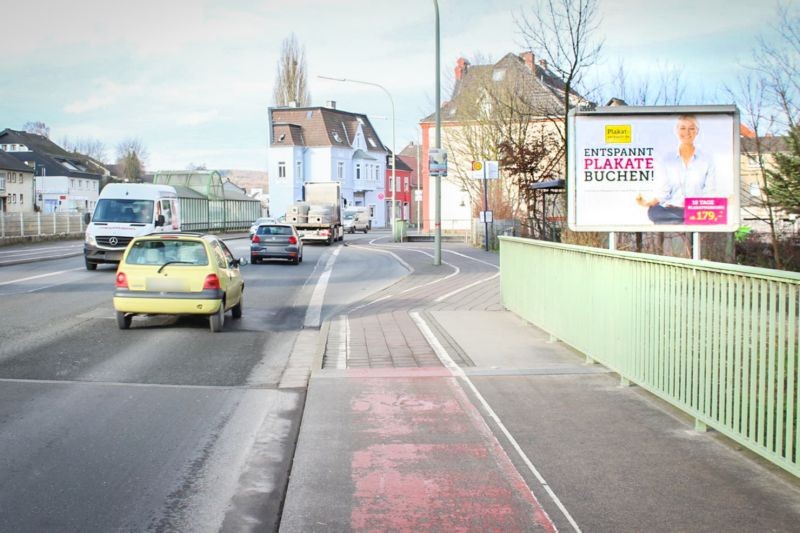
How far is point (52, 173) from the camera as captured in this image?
4235 inches

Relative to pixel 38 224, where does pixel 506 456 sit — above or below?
below

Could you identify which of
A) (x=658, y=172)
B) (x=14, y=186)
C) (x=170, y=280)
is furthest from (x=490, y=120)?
(x=14, y=186)

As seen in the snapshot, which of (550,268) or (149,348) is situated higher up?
(550,268)

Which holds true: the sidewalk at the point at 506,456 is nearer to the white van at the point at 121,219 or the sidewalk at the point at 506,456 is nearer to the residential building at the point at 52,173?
the white van at the point at 121,219

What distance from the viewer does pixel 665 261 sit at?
260 inches

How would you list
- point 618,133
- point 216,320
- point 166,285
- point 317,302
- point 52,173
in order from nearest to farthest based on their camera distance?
1. point 166,285
2. point 216,320
3. point 618,133
4. point 317,302
5. point 52,173

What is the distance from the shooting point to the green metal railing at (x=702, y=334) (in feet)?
15.9

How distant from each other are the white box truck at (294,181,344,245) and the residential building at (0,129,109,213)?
2324 inches

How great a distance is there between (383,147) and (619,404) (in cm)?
9323

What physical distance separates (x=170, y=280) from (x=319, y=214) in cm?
3323

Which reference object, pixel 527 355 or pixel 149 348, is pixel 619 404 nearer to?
pixel 527 355

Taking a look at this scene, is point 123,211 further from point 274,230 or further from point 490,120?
point 490,120

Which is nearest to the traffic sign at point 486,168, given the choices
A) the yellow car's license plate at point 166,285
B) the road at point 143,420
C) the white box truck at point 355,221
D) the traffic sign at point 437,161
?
the traffic sign at point 437,161

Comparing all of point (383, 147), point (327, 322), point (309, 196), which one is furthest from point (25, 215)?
point (383, 147)
